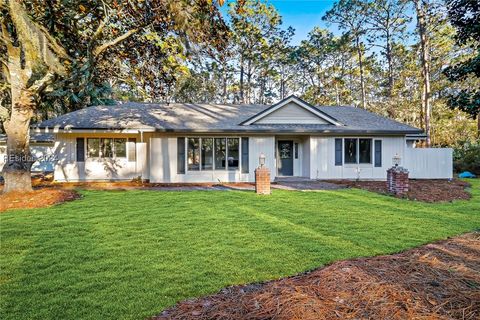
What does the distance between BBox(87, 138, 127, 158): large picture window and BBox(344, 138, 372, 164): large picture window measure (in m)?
10.4

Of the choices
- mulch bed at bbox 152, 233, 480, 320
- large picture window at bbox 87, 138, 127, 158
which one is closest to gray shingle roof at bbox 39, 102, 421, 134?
large picture window at bbox 87, 138, 127, 158

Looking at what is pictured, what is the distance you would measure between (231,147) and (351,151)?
5.75m

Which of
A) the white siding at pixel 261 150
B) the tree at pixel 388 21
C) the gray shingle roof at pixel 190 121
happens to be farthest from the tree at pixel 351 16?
the white siding at pixel 261 150

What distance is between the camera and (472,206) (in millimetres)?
8289

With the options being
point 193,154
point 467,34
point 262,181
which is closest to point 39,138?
point 193,154

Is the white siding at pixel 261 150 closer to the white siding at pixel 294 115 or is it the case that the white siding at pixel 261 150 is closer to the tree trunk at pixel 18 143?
the white siding at pixel 294 115

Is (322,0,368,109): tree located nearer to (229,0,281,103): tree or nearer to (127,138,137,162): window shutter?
(229,0,281,103): tree

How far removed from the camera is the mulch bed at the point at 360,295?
8.29 feet

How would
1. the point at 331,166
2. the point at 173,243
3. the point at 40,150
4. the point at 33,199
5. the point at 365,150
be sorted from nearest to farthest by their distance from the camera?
the point at 173,243 < the point at 33,199 < the point at 331,166 < the point at 365,150 < the point at 40,150

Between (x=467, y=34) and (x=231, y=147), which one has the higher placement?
(x=467, y=34)

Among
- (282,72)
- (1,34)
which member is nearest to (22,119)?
(1,34)

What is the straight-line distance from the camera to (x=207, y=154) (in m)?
14.0

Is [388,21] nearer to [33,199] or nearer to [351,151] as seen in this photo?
[351,151]

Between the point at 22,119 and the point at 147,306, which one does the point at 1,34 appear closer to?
the point at 22,119
